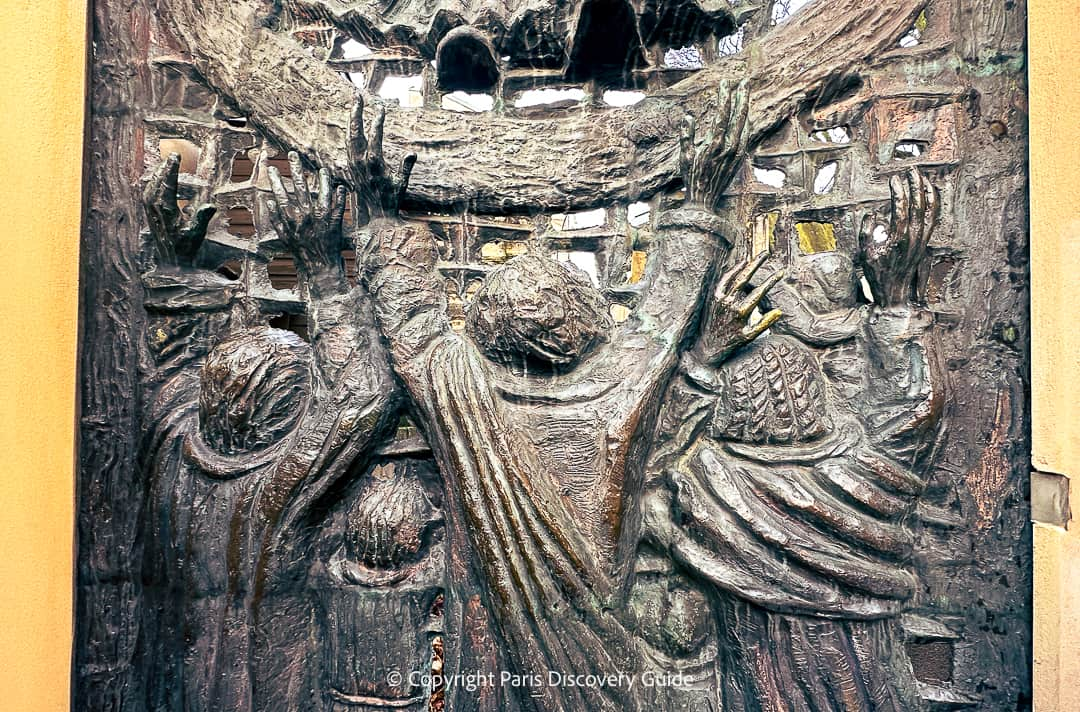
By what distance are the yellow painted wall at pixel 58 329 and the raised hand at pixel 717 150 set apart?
1.00 m

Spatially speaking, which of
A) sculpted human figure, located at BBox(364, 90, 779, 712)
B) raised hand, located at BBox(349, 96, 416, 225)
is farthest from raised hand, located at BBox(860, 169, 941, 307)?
raised hand, located at BBox(349, 96, 416, 225)

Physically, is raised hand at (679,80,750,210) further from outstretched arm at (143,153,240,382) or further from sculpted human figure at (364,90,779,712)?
outstretched arm at (143,153,240,382)

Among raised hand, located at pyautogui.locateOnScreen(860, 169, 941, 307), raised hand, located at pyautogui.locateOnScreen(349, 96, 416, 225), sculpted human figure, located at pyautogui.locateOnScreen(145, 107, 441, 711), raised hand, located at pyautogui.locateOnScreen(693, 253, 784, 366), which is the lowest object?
sculpted human figure, located at pyautogui.locateOnScreen(145, 107, 441, 711)

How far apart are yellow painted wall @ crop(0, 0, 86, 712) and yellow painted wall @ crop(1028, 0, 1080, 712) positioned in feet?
11.3

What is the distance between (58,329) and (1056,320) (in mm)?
3538

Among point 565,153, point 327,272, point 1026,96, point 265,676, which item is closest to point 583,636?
point 265,676

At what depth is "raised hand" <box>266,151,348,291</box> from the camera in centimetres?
302

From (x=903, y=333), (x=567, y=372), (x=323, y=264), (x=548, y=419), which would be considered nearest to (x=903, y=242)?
(x=903, y=333)

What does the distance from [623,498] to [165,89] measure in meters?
2.48

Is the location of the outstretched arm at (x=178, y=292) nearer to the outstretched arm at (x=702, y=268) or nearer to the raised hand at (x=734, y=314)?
the outstretched arm at (x=702, y=268)

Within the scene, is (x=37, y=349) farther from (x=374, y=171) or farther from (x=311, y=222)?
(x=374, y=171)

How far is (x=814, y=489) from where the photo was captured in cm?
287

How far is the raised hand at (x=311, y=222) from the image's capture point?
302cm

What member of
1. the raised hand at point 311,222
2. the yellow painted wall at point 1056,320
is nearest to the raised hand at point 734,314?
the yellow painted wall at point 1056,320
